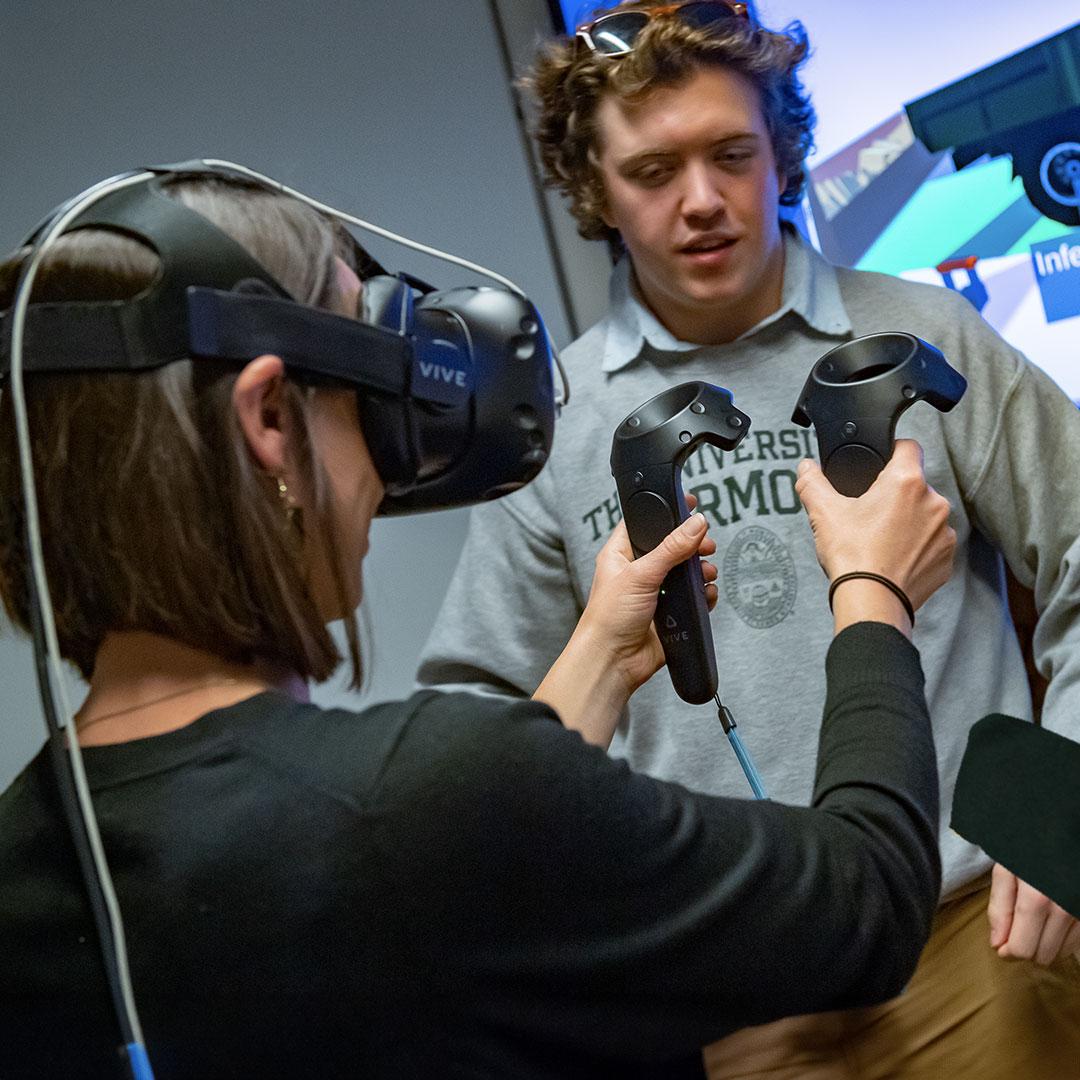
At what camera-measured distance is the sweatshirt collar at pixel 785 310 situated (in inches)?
61.1

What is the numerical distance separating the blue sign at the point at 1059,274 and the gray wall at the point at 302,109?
646mm

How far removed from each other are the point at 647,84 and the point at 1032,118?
0.45 m

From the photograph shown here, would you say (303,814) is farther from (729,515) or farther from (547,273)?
(547,273)

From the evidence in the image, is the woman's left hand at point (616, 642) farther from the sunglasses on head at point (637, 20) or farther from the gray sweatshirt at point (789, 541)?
the sunglasses on head at point (637, 20)

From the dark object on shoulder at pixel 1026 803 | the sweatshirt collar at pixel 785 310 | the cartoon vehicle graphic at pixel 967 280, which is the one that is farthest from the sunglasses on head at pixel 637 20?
the dark object on shoulder at pixel 1026 803

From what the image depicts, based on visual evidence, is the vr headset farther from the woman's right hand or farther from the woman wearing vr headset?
the woman's right hand

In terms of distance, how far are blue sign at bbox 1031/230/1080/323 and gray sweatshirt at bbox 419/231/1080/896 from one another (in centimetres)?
16

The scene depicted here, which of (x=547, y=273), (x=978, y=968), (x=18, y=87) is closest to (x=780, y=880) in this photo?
(x=978, y=968)

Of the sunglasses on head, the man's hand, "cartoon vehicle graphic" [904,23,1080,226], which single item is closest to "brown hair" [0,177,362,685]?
the man's hand

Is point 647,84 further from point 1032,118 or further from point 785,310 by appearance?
point 1032,118

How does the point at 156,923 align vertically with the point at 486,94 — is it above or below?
below

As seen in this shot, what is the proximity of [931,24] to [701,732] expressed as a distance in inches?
34.2

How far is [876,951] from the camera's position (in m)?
0.79

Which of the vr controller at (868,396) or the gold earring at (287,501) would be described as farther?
the vr controller at (868,396)
